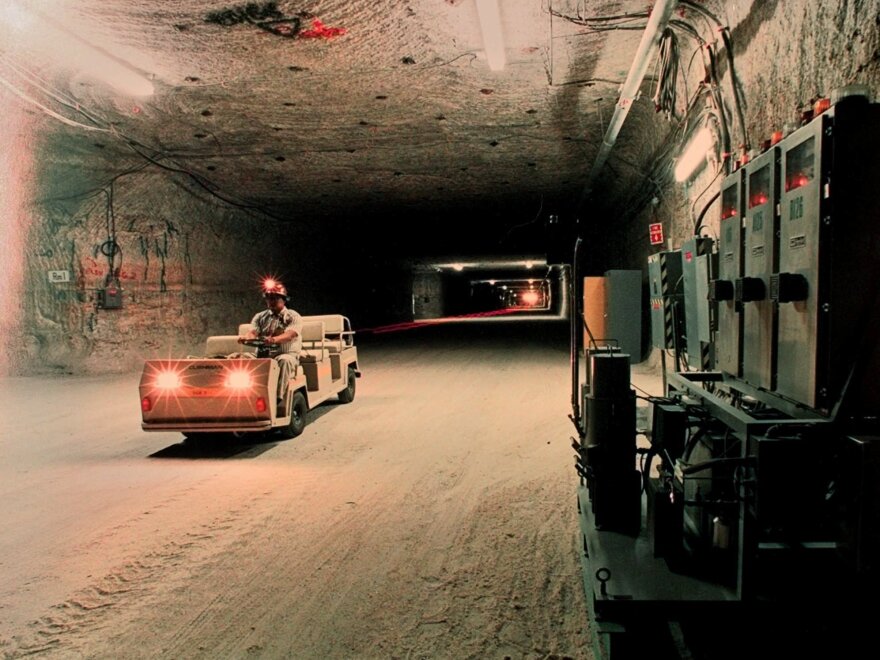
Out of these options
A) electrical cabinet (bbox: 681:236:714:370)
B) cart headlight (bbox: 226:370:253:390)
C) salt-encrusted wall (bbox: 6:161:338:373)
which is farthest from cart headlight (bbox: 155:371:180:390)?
salt-encrusted wall (bbox: 6:161:338:373)

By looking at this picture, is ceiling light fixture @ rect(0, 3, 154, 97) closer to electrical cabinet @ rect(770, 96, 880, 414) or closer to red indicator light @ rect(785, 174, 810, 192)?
red indicator light @ rect(785, 174, 810, 192)

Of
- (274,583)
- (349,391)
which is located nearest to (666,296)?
(349,391)

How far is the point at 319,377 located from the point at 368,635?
208 inches

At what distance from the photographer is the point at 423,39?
6.88 m

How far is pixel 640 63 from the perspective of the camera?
6.65 m

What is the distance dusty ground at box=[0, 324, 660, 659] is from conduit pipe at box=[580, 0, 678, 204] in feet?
14.9

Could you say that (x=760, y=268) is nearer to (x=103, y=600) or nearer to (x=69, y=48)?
(x=103, y=600)

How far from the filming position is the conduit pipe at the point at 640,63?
548cm

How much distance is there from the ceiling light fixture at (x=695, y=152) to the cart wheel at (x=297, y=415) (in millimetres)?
6047

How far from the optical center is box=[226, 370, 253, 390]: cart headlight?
6094 millimetres

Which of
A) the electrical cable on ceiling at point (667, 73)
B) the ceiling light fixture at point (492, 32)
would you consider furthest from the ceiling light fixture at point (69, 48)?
the electrical cable on ceiling at point (667, 73)

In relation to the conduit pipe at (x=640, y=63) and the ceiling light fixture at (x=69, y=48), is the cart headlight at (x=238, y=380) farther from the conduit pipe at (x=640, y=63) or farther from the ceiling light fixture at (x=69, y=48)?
the conduit pipe at (x=640, y=63)

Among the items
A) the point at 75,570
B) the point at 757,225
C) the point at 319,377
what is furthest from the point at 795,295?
the point at 319,377

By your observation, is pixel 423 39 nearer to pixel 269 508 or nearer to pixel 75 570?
pixel 269 508
